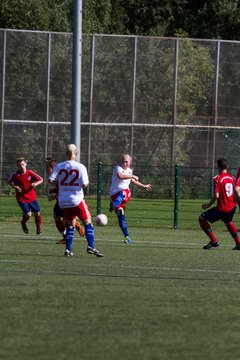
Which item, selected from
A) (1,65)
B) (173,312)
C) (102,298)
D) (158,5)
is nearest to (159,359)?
(173,312)

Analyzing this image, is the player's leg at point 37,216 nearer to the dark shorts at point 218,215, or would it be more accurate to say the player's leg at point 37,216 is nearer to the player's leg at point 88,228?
the dark shorts at point 218,215

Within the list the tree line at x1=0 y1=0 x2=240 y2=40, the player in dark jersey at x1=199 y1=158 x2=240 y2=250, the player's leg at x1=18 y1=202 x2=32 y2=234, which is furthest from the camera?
the tree line at x1=0 y1=0 x2=240 y2=40

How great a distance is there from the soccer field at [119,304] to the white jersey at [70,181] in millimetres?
933

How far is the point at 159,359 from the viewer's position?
912 centimetres

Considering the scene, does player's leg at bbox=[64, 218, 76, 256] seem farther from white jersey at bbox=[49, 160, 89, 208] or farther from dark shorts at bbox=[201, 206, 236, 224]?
dark shorts at bbox=[201, 206, 236, 224]

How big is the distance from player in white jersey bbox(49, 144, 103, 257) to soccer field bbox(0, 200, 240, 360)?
449 mm

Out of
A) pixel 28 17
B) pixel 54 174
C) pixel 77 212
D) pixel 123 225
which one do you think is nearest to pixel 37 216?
pixel 123 225

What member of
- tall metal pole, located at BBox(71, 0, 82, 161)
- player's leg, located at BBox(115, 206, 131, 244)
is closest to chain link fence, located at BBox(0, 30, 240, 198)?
tall metal pole, located at BBox(71, 0, 82, 161)

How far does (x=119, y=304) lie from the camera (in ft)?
40.2

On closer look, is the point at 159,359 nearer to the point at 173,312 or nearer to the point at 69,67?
the point at 173,312

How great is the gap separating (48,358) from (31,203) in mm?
16194

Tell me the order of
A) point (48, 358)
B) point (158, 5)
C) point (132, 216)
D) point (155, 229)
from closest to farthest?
point (48, 358) < point (155, 229) < point (132, 216) < point (158, 5)

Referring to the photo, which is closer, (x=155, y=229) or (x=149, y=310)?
(x=149, y=310)

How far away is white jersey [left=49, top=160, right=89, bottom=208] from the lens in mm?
17978
